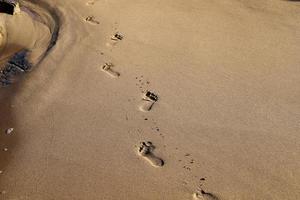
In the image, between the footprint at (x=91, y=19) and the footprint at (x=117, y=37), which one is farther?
the footprint at (x=91, y=19)

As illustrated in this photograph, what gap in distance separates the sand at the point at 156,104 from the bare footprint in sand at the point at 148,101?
0.7 inches

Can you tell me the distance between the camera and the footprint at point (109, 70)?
5633mm

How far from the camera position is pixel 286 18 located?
6.12m

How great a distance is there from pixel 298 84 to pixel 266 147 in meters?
1.13

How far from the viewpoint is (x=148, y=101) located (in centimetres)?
516

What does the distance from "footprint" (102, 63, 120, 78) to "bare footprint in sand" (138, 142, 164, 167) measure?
52.8 inches

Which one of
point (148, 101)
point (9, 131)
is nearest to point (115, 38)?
point (148, 101)

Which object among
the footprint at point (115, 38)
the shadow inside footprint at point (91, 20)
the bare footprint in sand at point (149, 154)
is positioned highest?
the shadow inside footprint at point (91, 20)

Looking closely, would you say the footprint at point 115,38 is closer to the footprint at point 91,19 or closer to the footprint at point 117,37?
the footprint at point 117,37

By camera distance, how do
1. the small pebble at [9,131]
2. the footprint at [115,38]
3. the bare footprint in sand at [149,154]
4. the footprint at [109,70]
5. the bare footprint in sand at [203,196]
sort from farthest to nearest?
the footprint at [115,38] < the footprint at [109,70] < the small pebble at [9,131] < the bare footprint in sand at [149,154] < the bare footprint in sand at [203,196]

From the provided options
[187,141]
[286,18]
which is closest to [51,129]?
[187,141]

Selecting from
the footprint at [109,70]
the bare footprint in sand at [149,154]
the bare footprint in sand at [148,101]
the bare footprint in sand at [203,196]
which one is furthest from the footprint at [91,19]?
the bare footprint in sand at [203,196]

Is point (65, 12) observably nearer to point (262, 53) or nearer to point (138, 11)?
point (138, 11)

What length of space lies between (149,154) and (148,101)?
0.87 metres
